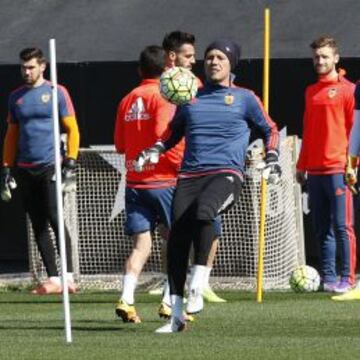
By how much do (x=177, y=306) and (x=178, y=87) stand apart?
1.53 meters

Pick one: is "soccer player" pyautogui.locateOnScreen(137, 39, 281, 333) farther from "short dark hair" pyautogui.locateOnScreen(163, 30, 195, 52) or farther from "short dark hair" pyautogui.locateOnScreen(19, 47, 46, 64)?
"short dark hair" pyautogui.locateOnScreen(19, 47, 46, 64)

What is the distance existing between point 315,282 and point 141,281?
87.9 inches

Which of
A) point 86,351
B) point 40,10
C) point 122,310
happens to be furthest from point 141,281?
point 86,351

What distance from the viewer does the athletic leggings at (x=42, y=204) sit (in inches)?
665

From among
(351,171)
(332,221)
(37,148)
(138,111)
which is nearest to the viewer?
(138,111)

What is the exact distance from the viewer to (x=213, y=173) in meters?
12.2

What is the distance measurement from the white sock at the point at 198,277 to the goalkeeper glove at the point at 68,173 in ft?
13.9

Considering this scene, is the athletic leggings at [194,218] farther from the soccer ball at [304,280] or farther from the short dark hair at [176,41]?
the soccer ball at [304,280]

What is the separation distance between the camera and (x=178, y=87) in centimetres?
1219

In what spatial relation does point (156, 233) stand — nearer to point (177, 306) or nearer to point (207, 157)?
point (207, 157)

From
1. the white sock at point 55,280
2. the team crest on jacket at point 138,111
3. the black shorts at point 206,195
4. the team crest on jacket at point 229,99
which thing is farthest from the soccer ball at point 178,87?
the white sock at point 55,280

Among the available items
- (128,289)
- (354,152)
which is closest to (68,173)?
(354,152)

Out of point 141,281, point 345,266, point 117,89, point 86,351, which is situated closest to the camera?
point 86,351

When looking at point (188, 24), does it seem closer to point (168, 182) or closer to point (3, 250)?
point (3, 250)
